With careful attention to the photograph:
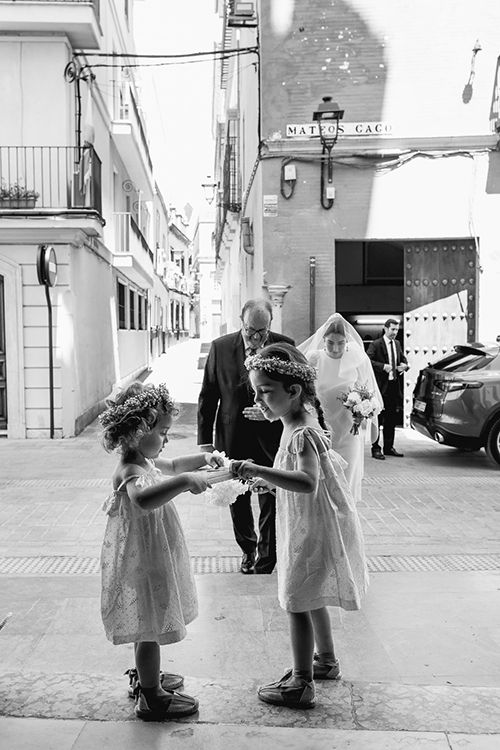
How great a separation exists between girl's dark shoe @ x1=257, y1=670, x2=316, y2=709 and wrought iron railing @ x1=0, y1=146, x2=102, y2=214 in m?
10.1

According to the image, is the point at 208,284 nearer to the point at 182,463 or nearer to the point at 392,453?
the point at 392,453

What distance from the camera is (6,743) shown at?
308 cm

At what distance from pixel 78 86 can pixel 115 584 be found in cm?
1122

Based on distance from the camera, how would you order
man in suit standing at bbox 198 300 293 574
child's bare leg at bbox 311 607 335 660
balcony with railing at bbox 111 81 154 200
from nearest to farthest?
child's bare leg at bbox 311 607 335 660 → man in suit standing at bbox 198 300 293 574 → balcony with railing at bbox 111 81 154 200

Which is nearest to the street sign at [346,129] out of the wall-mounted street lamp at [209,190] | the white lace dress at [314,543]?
the white lace dress at [314,543]

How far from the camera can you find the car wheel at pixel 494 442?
9.74 metres

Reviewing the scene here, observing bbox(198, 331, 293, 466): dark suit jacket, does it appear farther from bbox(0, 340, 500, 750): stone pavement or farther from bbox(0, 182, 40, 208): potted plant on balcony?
bbox(0, 182, 40, 208): potted plant on balcony

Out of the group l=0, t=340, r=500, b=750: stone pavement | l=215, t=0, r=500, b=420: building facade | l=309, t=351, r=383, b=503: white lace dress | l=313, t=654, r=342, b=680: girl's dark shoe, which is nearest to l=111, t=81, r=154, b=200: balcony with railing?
l=215, t=0, r=500, b=420: building facade

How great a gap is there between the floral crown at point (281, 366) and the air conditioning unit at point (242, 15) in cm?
1084

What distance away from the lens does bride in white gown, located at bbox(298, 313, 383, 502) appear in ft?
20.1

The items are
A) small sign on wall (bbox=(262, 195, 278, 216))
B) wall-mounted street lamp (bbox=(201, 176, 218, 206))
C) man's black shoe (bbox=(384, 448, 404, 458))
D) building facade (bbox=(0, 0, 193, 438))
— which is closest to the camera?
man's black shoe (bbox=(384, 448, 404, 458))

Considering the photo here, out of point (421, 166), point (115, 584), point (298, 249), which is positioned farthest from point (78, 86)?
point (115, 584)

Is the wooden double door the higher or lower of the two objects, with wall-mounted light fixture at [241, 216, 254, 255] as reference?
lower

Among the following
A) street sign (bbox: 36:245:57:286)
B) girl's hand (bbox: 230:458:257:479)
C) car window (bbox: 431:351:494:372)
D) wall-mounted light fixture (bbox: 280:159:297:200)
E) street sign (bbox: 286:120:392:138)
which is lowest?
girl's hand (bbox: 230:458:257:479)
